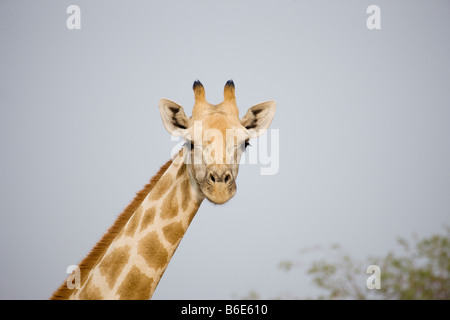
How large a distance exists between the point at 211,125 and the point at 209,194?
1111 mm

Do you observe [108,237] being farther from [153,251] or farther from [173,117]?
[173,117]

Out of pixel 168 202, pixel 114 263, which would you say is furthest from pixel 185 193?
pixel 114 263

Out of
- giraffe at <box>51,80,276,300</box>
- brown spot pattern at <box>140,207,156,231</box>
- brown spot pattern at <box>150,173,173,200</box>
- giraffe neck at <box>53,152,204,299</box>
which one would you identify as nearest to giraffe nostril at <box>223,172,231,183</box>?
giraffe at <box>51,80,276,300</box>

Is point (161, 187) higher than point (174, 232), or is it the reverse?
point (161, 187)

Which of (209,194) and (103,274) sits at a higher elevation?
(209,194)

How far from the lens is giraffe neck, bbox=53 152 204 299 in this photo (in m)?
6.25

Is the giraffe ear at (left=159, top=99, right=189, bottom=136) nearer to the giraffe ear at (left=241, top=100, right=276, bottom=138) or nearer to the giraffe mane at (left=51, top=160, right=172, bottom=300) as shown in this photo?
the giraffe mane at (left=51, top=160, right=172, bottom=300)

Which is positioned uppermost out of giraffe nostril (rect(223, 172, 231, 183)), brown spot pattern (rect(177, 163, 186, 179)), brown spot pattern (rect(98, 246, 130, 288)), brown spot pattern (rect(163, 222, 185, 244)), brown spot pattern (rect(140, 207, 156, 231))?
brown spot pattern (rect(177, 163, 186, 179))

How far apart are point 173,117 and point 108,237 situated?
2037mm

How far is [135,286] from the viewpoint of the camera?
623 cm

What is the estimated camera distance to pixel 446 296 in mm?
12906
